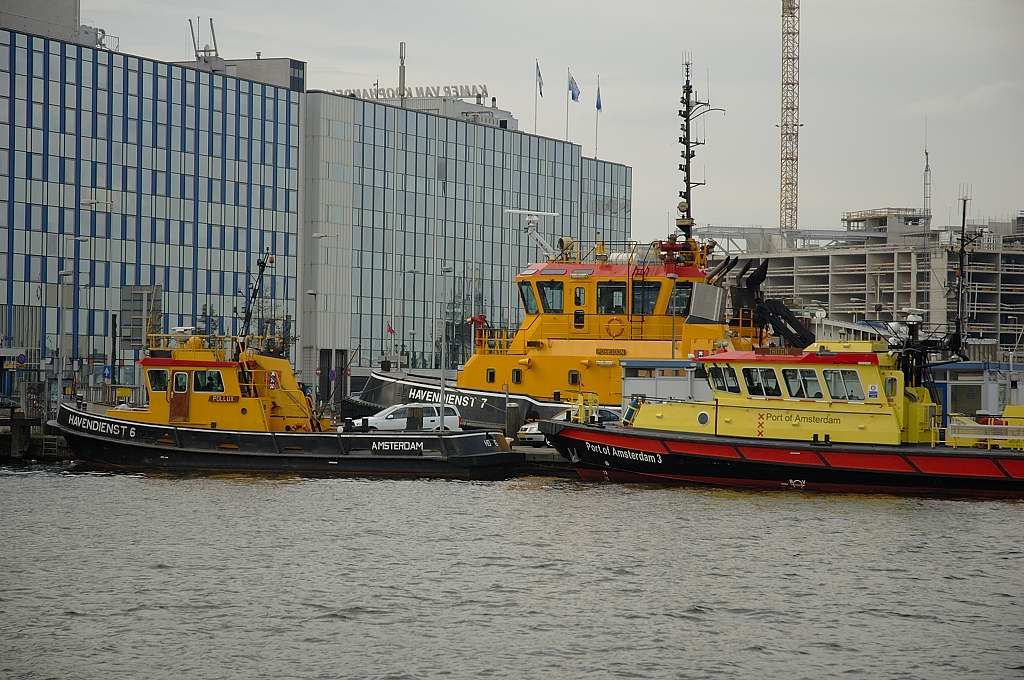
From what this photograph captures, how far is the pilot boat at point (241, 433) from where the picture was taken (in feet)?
129

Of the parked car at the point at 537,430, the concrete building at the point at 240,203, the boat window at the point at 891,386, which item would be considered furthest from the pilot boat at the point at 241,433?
the concrete building at the point at 240,203

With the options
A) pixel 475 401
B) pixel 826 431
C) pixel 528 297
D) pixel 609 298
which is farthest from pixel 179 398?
pixel 826 431

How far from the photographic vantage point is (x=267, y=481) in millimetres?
38500

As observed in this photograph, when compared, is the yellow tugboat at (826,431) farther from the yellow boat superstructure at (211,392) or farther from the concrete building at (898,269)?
the concrete building at (898,269)

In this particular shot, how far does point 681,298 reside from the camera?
43438 mm

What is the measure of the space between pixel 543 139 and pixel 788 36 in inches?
1097

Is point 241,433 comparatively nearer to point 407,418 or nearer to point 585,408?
point 407,418

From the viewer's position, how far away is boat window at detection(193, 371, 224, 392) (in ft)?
133

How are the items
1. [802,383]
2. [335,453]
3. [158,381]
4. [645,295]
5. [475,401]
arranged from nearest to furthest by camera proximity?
[802,383], [335,453], [158,381], [475,401], [645,295]

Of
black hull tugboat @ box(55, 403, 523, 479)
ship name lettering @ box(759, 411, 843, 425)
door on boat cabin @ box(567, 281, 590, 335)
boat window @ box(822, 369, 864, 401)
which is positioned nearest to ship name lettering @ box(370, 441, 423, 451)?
black hull tugboat @ box(55, 403, 523, 479)

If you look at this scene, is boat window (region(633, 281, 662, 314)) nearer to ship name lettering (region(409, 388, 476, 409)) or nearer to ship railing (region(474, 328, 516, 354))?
ship railing (region(474, 328, 516, 354))

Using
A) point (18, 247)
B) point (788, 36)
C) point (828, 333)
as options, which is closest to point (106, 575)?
point (828, 333)

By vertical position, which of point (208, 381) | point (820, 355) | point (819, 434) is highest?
point (820, 355)

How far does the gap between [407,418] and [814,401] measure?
13.2 meters
